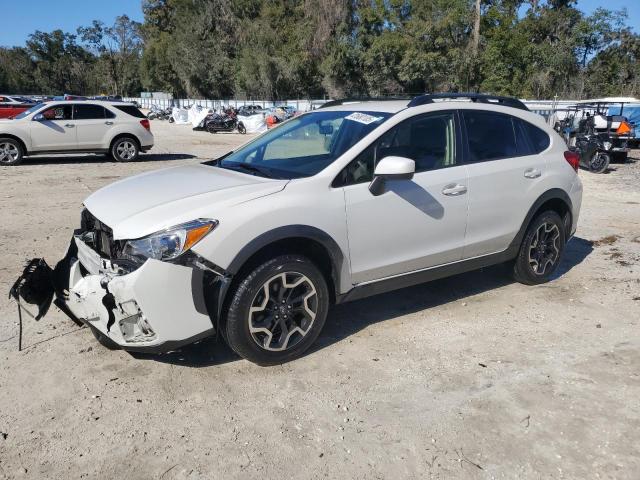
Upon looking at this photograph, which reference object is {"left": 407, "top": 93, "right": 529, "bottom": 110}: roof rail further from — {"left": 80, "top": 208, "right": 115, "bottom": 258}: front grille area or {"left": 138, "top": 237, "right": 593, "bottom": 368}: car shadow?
{"left": 80, "top": 208, "right": 115, "bottom": 258}: front grille area

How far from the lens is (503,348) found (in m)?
4.03

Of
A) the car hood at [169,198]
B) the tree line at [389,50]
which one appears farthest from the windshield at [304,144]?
the tree line at [389,50]

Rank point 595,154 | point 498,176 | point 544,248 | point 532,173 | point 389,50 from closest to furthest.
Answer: point 498,176
point 532,173
point 544,248
point 595,154
point 389,50

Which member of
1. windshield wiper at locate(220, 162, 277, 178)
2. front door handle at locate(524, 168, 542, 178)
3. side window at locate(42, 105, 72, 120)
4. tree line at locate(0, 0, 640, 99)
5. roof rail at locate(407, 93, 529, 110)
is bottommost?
front door handle at locate(524, 168, 542, 178)

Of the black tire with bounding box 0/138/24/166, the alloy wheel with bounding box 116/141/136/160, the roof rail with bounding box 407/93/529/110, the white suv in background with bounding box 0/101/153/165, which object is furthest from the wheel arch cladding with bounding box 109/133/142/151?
the roof rail with bounding box 407/93/529/110

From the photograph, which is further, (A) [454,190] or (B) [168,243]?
(A) [454,190]

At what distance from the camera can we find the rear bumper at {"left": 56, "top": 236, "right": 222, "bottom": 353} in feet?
10.4

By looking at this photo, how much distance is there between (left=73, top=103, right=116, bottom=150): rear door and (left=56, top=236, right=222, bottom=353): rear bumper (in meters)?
12.2

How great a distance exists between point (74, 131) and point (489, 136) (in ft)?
40.9

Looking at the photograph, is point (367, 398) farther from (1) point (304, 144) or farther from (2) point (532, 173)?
(2) point (532, 173)

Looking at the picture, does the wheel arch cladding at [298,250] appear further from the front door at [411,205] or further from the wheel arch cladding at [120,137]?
the wheel arch cladding at [120,137]

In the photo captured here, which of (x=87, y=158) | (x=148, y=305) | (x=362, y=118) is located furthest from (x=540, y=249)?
(x=87, y=158)

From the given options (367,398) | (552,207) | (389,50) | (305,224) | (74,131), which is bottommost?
(367,398)

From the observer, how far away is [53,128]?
46.2 feet
